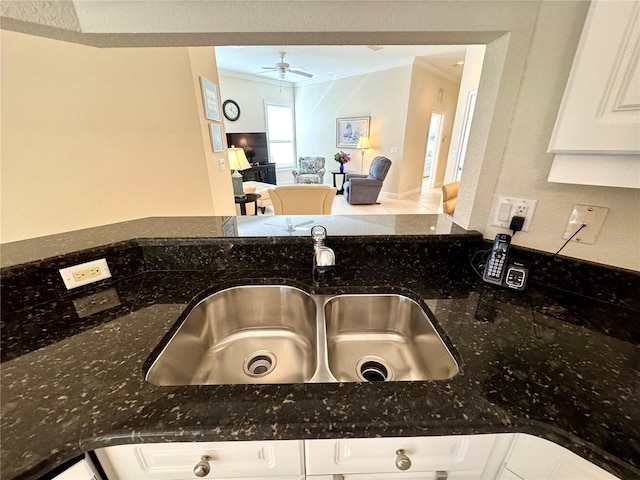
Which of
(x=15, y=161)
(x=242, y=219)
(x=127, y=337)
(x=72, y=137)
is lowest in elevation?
(x=127, y=337)

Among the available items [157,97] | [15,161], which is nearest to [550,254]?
[157,97]

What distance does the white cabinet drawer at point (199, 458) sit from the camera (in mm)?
512

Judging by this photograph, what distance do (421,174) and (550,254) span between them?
19.8 ft

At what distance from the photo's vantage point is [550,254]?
85cm

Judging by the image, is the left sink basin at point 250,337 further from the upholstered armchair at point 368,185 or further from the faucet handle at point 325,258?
the upholstered armchair at point 368,185

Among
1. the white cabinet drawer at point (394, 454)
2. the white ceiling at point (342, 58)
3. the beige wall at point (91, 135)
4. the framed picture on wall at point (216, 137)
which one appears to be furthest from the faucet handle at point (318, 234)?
the white ceiling at point (342, 58)

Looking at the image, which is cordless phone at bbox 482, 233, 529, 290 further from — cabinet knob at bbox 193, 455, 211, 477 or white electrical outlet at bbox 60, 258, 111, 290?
white electrical outlet at bbox 60, 258, 111, 290

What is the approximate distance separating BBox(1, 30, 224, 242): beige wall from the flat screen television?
13.7 ft

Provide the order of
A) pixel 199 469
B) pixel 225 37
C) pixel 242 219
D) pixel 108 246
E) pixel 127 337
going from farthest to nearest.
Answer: pixel 242 219, pixel 108 246, pixel 225 37, pixel 127 337, pixel 199 469

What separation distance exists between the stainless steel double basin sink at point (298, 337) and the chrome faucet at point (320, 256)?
89 mm

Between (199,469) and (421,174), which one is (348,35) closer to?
(199,469)

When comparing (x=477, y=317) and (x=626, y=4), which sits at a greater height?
(x=626, y=4)

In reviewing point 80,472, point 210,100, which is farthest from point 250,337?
point 210,100

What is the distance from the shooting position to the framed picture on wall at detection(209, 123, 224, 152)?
2594mm
